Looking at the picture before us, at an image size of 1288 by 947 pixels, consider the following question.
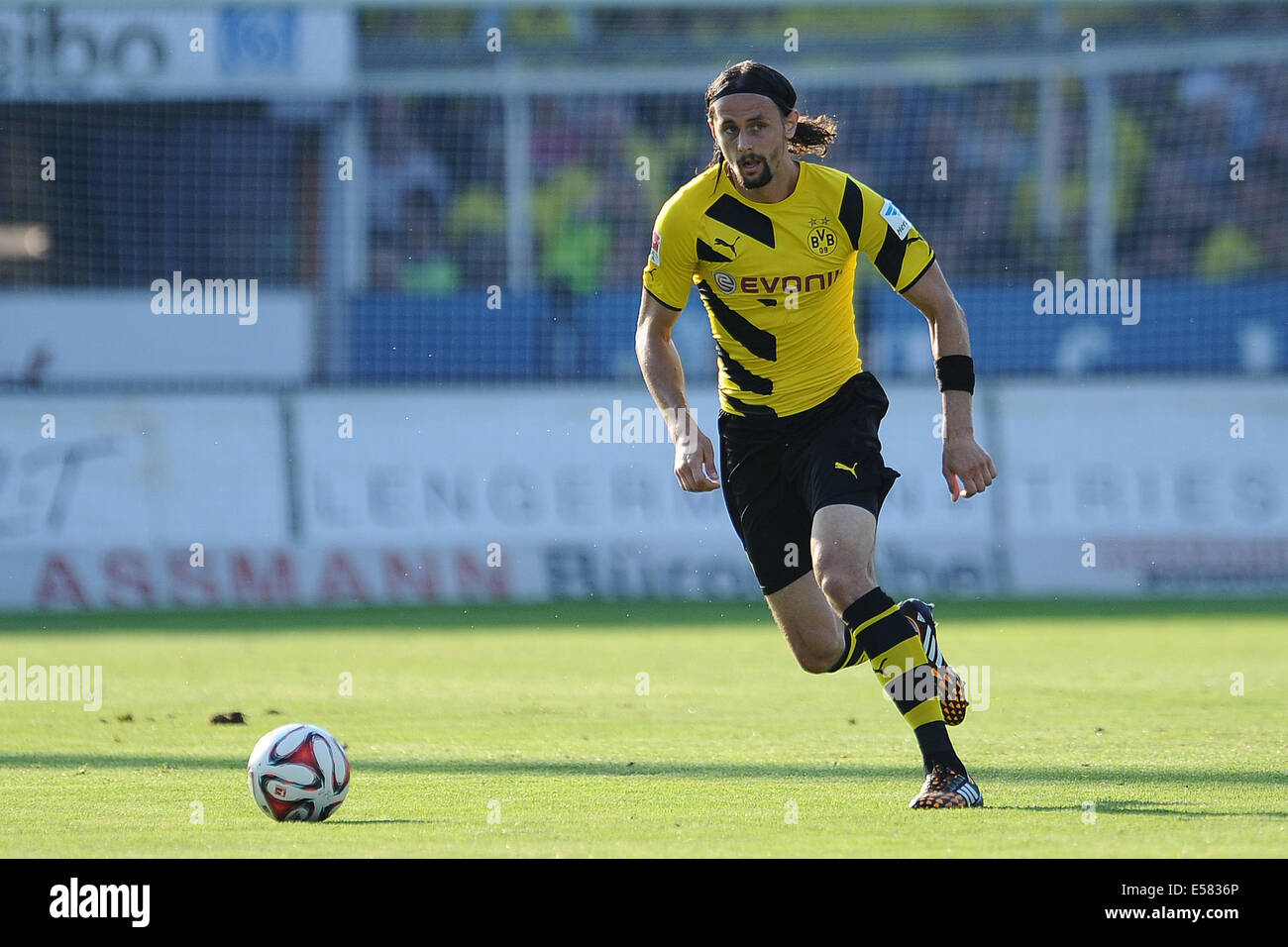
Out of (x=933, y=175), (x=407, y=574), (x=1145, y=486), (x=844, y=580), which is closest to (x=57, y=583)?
(x=407, y=574)

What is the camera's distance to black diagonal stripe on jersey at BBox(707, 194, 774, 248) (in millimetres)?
6629

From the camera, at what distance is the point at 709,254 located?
22.0 feet

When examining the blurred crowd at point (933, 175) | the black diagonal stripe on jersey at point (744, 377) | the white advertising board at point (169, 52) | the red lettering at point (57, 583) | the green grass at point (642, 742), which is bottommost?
the green grass at point (642, 742)

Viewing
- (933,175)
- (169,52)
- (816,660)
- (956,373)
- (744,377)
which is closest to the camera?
(956,373)

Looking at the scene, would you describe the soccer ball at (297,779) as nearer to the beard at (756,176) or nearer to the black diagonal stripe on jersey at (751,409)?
the black diagonal stripe on jersey at (751,409)

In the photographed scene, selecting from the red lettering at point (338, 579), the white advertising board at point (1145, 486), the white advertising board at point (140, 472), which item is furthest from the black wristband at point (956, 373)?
the white advertising board at point (140, 472)

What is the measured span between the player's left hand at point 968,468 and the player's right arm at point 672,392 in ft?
2.49

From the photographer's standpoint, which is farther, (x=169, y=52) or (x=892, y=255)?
(x=169, y=52)

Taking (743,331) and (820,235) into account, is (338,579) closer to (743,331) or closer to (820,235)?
(743,331)

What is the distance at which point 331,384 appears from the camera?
16031mm

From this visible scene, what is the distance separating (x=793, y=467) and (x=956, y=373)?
0.70 m

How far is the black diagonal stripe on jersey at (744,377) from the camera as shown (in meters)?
6.82

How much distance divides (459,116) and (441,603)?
669cm
